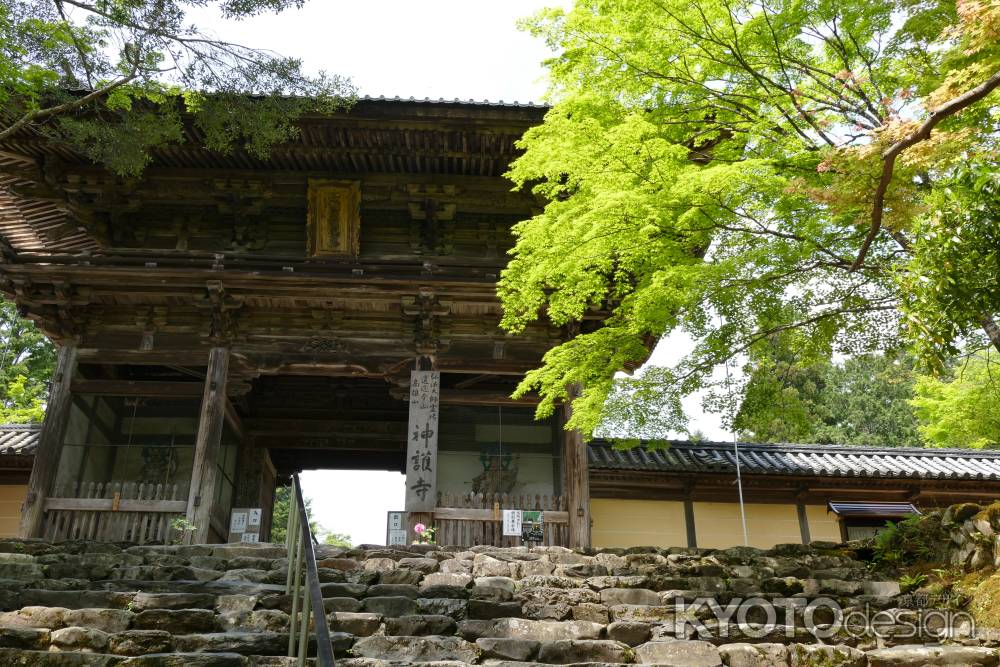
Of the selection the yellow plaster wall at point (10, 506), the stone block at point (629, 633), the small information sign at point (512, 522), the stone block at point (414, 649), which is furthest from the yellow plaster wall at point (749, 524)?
the yellow plaster wall at point (10, 506)

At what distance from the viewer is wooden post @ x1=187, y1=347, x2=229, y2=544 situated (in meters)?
11.7

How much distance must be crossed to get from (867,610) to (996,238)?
3572mm

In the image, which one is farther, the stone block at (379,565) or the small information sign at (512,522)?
the small information sign at (512,522)

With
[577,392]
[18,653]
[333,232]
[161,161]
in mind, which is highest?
[161,161]

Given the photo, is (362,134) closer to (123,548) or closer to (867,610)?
(123,548)

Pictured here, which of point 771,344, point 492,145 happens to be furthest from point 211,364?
point 771,344

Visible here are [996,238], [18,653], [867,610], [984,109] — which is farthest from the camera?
[867,610]

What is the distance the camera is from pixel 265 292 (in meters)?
12.7

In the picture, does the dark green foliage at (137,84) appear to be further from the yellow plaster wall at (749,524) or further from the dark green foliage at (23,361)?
the dark green foliage at (23,361)

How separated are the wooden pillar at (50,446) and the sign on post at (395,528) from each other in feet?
16.7

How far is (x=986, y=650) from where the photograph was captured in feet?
20.9

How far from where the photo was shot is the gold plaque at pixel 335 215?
13.7 m

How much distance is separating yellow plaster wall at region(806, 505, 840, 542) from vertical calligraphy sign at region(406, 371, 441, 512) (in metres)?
7.56

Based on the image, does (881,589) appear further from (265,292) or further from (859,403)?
(859,403)
